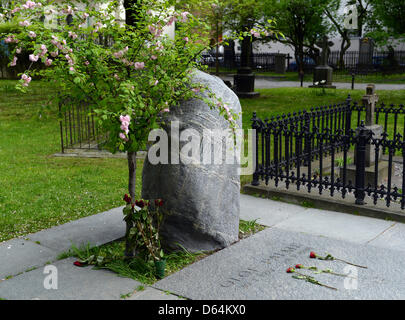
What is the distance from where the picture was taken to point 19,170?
32.7ft

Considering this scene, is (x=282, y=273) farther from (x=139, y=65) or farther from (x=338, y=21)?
(x=338, y=21)

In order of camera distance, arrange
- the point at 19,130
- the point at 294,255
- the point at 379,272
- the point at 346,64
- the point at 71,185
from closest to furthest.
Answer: the point at 379,272, the point at 294,255, the point at 71,185, the point at 19,130, the point at 346,64

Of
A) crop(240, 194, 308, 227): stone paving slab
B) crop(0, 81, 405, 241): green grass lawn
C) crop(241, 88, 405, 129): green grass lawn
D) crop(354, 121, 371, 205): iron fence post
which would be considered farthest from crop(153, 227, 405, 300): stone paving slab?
crop(241, 88, 405, 129): green grass lawn

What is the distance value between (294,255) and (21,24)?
12.5 ft

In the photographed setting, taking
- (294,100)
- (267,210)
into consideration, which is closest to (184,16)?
(267,210)

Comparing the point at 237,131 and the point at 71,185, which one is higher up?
the point at 237,131

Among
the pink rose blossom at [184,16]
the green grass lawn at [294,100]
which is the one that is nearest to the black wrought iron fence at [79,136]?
the pink rose blossom at [184,16]

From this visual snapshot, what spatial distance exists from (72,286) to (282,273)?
2.15m

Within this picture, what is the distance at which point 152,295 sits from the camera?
189 inches

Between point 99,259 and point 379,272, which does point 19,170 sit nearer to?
point 99,259

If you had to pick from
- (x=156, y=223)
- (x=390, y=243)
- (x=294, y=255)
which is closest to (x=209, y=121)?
(x=156, y=223)

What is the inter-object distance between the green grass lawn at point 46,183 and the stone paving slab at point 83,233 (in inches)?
11.3

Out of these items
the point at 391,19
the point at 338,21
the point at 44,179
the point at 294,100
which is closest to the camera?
the point at 44,179
